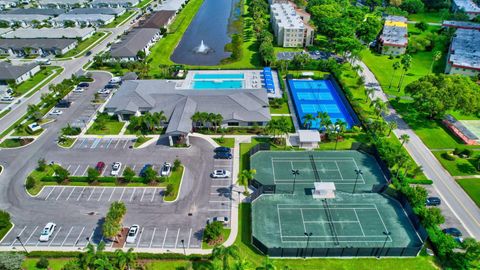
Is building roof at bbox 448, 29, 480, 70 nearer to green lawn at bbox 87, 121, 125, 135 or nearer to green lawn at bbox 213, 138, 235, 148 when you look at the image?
green lawn at bbox 213, 138, 235, 148

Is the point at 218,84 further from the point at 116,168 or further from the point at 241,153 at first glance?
the point at 116,168

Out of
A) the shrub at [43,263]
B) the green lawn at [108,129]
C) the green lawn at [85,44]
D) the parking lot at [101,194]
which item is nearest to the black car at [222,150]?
the parking lot at [101,194]

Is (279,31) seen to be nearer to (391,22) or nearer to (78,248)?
(391,22)

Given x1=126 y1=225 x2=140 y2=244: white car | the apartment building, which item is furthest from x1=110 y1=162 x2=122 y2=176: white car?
the apartment building

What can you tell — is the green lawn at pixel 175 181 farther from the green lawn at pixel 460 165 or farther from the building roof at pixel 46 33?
the building roof at pixel 46 33

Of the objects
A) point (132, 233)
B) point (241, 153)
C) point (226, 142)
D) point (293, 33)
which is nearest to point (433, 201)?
point (241, 153)

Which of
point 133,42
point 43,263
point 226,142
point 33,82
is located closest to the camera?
point 43,263

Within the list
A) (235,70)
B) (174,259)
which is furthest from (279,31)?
(174,259)
